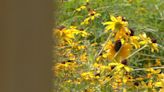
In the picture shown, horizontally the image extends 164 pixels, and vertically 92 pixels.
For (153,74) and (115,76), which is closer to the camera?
(115,76)

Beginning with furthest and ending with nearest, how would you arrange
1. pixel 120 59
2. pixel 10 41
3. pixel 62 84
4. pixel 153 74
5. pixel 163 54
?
pixel 163 54
pixel 153 74
pixel 120 59
pixel 62 84
pixel 10 41

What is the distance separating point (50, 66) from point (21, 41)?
5 centimetres

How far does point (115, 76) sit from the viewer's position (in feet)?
7.04

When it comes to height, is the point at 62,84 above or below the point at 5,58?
below

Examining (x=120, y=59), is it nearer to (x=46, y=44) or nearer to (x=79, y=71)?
(x=79, y=71)

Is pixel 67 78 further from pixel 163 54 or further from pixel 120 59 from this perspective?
pixel 163 54

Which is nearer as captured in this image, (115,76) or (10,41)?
(10,41)

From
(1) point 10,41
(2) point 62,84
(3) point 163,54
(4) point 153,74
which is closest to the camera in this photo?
(1) point 10,41

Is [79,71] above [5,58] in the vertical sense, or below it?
below

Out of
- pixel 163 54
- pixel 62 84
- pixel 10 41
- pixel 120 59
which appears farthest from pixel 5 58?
pixel 163 54

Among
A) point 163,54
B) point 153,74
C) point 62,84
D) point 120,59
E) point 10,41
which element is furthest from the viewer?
point 163,54

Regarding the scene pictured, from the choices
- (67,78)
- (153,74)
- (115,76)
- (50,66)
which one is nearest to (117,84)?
(115,76)

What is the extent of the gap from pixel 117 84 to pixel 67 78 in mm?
219

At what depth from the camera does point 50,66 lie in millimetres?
521
